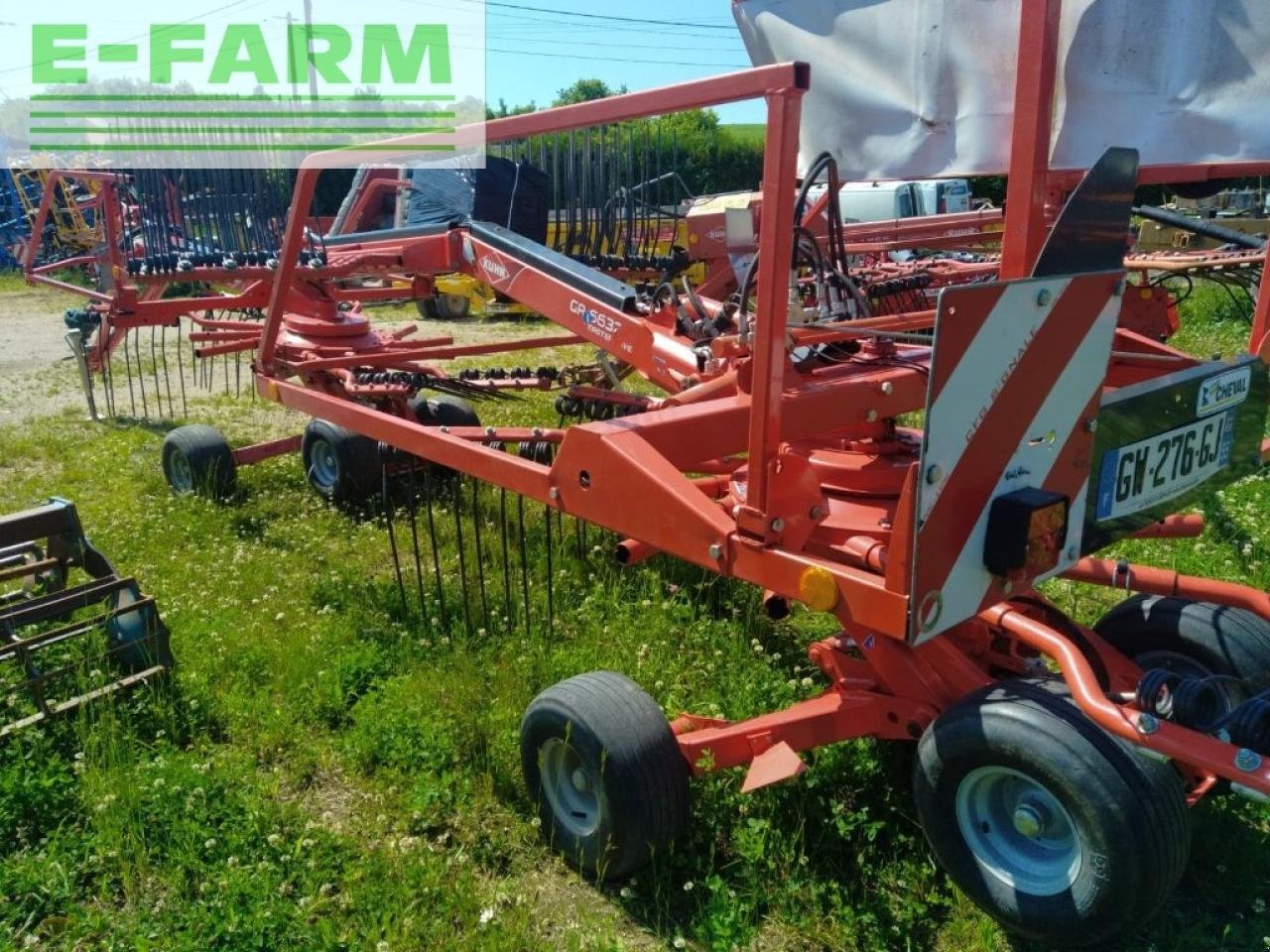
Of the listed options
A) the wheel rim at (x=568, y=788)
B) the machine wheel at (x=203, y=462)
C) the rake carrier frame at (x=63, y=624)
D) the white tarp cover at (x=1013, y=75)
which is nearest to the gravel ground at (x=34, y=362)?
the machine wheel at (x=203, y=462)

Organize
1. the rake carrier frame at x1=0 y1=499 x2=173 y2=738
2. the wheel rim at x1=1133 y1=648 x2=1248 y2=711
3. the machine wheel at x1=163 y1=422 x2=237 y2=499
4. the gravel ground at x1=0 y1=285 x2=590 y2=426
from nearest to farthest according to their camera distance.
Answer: the wheel rim at x1=1133 y1=648 x2=1248 y2=711
the rake carrier frame at x1=0 y1=499 x2=173 y2=738
the machine wheel at x1=163 y1=422 x2=237 y2=499
the gravel ground at x1=0 y1=285 x2=590 y2=426

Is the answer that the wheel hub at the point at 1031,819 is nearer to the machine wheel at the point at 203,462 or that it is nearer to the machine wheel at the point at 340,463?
the machine wheel at the point at 340,463

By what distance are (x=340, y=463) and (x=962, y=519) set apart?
14.1 feet

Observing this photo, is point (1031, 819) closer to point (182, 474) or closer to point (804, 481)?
point (804, 481)

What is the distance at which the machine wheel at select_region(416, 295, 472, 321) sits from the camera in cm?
1580

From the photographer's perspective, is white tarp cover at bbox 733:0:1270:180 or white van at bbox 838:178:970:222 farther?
white van at bbox 838:178:970:222

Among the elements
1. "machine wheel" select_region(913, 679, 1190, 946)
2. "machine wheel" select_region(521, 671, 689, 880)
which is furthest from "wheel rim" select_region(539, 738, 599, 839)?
"machine wheel" select_region(913, 679, 1190, 946)

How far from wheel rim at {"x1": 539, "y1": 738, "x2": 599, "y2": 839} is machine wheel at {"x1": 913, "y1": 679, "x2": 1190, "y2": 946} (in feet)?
3.06

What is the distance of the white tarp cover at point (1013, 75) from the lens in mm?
2338

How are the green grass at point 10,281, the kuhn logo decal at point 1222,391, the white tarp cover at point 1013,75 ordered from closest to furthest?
the white tarp cover at point 1013,75 < the kuhn logo decal at point 1222,391 < the green grass at point 10,281

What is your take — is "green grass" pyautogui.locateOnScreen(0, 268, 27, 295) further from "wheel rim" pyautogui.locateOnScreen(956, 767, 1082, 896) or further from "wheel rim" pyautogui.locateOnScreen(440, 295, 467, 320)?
"wheel rim" pyautogui.locateOnScreen(956, 767, 1082, 896)

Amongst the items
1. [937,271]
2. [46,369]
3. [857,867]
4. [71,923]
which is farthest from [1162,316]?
[46,369]

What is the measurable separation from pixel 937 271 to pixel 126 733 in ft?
19.5

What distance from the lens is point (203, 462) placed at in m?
5.83
